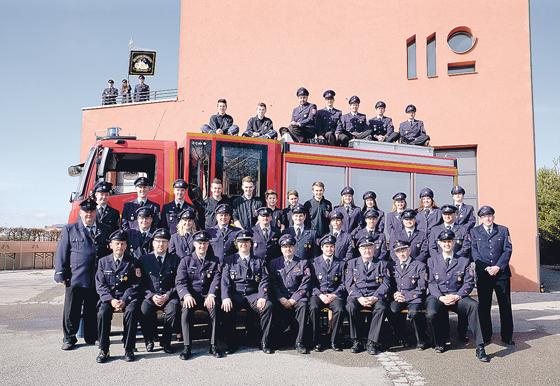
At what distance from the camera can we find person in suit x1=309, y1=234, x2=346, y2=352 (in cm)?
536

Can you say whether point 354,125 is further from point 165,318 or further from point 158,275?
point 165,318

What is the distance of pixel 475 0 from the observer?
500 inches

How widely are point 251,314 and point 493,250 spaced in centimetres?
314

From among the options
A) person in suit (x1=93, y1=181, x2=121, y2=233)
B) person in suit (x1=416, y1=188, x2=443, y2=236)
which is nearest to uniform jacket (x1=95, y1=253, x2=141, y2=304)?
person in suit (x1=93, y1=181, x2=121, y2=233)

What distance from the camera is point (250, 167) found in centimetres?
684

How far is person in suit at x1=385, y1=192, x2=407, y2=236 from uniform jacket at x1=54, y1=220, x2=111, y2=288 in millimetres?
3805

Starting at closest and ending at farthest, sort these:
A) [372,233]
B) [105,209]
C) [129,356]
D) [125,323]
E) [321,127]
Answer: [129,356] < [125,323] < [105,209] < [372,233] < [321,127]

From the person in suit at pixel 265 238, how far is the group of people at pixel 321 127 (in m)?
1.72

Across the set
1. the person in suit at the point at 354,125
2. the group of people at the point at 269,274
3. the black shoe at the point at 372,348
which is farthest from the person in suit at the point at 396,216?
the black shoe at the point at 372,348

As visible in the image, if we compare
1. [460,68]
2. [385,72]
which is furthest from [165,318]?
[460,68]

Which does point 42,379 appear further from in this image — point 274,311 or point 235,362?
point 274,311

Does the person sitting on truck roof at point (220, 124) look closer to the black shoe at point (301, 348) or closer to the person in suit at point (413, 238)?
the person in suit at point (413, 238)

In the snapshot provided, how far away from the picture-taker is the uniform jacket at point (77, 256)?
17.4 feet

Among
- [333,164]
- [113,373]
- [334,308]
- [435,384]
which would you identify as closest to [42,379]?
[113,373]
